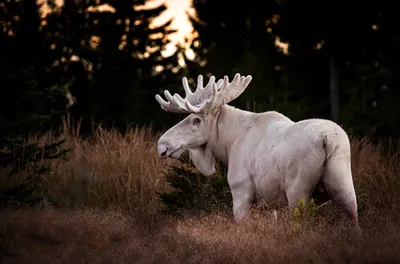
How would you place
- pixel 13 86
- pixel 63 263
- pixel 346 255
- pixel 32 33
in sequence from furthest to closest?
1. pixel 32 33
2. pixel 13 86
3. pixel 63 263
4. pixel 346 255

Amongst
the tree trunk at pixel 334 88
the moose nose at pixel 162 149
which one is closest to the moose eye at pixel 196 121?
the moose nose at pixel 162 149

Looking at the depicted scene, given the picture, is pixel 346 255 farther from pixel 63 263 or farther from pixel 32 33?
pixel 32 33

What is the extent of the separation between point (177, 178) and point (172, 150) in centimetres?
161

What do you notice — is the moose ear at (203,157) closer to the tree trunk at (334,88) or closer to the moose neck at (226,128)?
the moose neck at (226,128)

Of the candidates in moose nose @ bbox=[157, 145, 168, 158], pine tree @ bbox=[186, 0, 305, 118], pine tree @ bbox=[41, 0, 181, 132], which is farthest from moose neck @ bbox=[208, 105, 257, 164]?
pine tree @ bbox=[186, 0, 305, 118]

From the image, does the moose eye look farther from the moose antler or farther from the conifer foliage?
the conifer foliage

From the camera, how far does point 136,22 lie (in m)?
36.9

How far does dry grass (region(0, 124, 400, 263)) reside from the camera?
6.62 meters

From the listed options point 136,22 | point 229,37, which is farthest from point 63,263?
point 136,22

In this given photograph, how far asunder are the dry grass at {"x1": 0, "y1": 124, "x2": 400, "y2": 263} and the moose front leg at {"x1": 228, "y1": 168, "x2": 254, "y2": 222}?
6.0 inches

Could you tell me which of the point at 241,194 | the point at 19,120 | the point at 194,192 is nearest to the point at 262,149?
the point at 241,194

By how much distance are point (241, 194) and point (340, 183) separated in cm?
147

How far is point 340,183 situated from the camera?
6957mm

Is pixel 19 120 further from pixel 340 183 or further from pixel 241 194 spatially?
pixel 340 183
